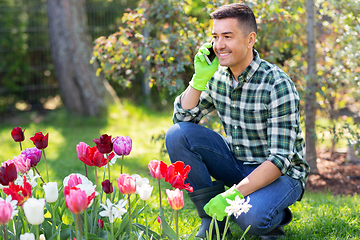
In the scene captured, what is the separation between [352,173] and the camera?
11.7 ft

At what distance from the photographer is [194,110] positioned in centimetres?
235

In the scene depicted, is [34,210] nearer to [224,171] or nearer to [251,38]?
[224,171]

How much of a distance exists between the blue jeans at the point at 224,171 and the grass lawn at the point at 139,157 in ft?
0.94

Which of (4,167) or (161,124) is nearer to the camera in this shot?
(4,167)

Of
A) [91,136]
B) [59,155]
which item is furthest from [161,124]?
[59,155]

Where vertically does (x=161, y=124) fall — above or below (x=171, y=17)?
below

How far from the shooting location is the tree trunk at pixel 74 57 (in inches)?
246

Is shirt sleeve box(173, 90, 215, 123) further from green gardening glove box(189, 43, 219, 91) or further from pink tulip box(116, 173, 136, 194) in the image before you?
pink tulip box(116, 173, 136, 194)

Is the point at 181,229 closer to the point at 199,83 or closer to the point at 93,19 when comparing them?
the point at 199,83

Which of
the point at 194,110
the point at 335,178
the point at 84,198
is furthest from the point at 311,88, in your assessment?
the point at 84,198

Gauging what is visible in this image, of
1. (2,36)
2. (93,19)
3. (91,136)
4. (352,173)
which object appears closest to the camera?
(352,173)

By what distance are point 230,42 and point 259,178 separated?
75cm

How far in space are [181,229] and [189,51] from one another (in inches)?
59.2

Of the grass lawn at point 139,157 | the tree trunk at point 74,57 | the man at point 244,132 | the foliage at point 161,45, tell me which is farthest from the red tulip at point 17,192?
the tree trunk at point 74,57
